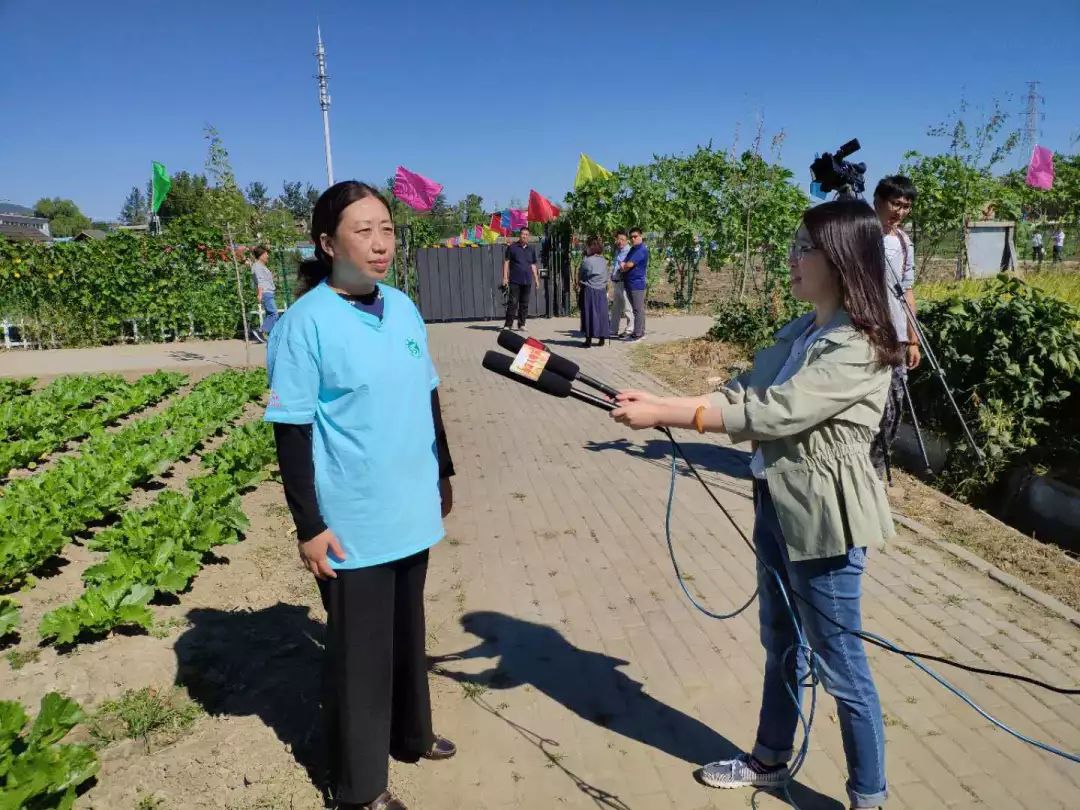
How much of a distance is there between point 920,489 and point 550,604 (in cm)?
343

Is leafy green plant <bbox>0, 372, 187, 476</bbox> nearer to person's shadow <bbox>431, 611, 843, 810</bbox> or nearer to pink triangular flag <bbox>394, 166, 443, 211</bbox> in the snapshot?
person's shadow <bbox>431, 611, 843, 810</bbox>

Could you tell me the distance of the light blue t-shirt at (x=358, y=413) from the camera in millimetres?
2254

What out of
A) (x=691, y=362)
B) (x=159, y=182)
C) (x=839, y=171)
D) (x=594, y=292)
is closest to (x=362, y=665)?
(x=839, y=171)

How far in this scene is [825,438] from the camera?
86.5 inches

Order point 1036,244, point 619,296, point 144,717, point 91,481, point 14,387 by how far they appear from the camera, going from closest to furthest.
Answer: point 144,717 < point 91,481 < point 14,387 < point 619,296 < point 1036,244

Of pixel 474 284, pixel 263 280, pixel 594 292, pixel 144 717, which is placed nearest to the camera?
pixel 144 717

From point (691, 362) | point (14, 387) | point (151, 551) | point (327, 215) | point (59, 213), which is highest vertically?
point (59, 213)

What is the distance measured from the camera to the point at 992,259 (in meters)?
14.0

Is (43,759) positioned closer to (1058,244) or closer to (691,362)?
(691,362)

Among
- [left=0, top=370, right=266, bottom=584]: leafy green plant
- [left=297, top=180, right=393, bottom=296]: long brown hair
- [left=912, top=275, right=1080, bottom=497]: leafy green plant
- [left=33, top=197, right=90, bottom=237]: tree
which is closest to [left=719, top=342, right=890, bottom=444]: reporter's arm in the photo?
[left=297, top=180, right=393, bottom=296]: long brown hair

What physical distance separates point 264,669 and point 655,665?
6.11ft

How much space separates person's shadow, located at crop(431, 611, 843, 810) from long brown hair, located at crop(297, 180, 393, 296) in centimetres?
201

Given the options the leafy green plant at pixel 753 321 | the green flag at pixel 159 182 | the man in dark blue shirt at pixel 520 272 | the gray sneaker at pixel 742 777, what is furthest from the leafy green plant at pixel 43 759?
the green flag at pixel 159 182

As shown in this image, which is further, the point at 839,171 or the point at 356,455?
the point at 839,171
